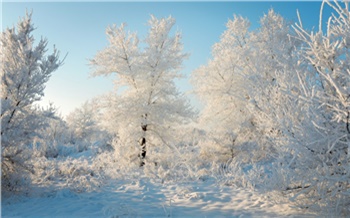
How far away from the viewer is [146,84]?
1074 cm

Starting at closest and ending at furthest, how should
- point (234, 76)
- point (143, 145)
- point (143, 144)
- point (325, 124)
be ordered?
point (325, 124)
point (143, 145)
point (143, 144)
point (234, 76)

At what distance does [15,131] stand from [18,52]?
6.38ft

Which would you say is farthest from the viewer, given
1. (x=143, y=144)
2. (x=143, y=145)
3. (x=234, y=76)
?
(x=234, y=76)

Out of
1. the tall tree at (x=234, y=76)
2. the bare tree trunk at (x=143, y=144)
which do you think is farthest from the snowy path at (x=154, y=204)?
the tall tree at (x=234, y=76)

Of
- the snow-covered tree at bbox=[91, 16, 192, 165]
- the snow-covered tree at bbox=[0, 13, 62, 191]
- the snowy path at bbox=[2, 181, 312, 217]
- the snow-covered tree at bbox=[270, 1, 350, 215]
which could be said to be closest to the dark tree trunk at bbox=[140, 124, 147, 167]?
the snow-covered tree at bbox=[91, 16, 192, 165]

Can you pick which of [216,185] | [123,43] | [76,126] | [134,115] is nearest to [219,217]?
[216,185]

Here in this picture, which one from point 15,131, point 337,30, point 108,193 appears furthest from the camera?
point 108,193

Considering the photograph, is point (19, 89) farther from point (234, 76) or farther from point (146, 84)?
point (234, 76)

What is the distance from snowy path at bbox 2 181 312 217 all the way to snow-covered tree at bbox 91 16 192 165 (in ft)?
13.4

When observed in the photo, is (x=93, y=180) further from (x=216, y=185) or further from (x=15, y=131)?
(x=216, y=185)

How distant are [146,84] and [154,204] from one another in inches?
240

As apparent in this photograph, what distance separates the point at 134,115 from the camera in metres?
10.5

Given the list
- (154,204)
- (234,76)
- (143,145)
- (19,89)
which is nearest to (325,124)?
(154,204)

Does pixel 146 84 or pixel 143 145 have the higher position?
pixel 146 84
